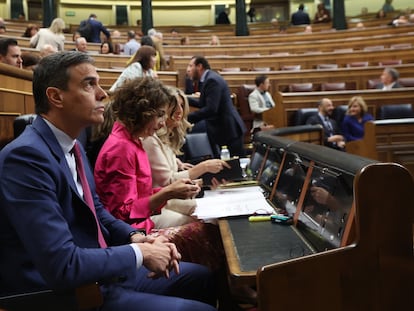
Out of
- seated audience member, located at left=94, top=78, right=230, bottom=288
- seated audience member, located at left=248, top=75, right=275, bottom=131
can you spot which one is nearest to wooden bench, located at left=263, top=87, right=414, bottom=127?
seated audience member, located at left=248, top=75, right=275, bottom=131

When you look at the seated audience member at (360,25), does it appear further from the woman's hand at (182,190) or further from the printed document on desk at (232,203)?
the woman's hand at (182,190)

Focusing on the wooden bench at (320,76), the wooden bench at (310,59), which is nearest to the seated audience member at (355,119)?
the wooden bench at (320,76)

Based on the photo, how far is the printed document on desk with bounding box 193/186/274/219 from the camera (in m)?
1.56

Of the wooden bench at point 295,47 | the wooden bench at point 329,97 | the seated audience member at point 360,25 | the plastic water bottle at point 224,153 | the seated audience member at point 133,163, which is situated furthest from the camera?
the seated audience member at point 360,25

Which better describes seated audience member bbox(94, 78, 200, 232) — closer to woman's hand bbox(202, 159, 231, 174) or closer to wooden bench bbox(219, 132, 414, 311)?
woman's hand bbox(202, 159, 231, 174)

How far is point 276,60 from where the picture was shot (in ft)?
24.4

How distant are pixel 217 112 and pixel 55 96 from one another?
2720mm

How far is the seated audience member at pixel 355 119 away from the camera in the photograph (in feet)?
14.8

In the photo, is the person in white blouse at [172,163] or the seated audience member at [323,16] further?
the seated audience member at [323,16]

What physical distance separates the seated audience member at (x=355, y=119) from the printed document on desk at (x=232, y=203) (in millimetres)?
2812

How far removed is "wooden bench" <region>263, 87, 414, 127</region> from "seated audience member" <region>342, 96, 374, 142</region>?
1.50ft

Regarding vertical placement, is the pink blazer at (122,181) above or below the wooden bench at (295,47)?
below

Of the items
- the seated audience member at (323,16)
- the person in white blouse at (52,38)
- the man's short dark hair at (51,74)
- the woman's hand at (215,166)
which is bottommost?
the woman's hand at (215,166)

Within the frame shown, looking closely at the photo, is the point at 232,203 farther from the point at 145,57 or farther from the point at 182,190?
the point at 145,57
